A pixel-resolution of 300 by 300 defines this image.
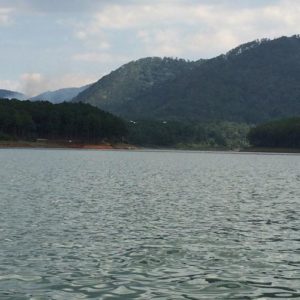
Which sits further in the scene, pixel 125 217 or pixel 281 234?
pixel 125 217

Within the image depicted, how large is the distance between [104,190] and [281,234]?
34.1 meters

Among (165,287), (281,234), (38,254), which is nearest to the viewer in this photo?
(165,287)

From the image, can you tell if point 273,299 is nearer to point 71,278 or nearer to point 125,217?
point 71,278

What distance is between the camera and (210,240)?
3659 cm

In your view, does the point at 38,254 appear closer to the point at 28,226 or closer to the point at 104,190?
the point at 28,226

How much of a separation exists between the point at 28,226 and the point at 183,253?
12.8 m

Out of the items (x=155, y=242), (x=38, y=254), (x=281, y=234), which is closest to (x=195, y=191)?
(x=281, y=234)

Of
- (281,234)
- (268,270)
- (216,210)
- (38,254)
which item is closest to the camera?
(268,270)

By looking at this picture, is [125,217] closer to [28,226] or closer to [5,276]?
[28,226]

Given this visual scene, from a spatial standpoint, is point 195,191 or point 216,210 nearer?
point 216,210

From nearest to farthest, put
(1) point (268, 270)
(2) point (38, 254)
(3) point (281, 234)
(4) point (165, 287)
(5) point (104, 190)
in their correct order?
(4) point (165, 287) → (1) point (268, 270) → (2) point (38, 254) → (3) point (281, 234) → (5) point (104, 190)

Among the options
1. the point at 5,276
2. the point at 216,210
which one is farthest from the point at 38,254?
the point at 216,210

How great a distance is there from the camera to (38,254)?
3094 cm

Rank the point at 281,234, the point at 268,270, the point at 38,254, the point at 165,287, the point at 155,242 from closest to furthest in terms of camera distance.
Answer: the point at 165,287
the point at 268,270
the point at 38,254
the point at 155,242
the point at 281,234
